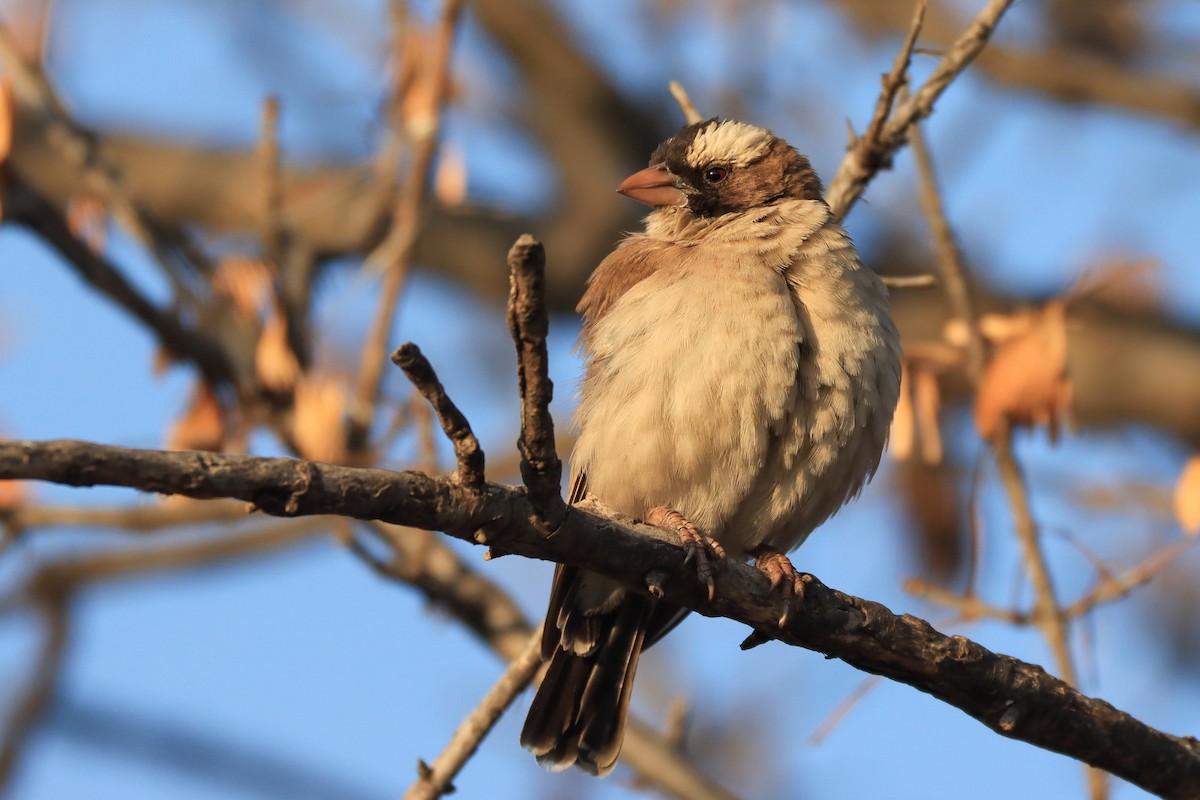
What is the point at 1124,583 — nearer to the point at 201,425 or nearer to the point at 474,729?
the point at 474,729

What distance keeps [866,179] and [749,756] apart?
4.51m

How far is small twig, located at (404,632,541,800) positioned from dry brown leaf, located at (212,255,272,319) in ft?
7.98

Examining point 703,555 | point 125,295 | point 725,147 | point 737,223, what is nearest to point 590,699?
point 703,555

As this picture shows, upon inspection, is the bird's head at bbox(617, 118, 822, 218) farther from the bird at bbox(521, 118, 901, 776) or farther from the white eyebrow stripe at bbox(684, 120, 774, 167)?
the bird at bbox(521, 118, 901, 776)

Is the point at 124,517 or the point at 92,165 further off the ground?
the point at 92,165

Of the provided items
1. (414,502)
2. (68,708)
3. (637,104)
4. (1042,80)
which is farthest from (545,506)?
(637,104)

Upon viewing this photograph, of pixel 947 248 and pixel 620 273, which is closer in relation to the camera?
pixel 947 248

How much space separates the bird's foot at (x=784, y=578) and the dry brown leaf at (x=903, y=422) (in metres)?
0.80

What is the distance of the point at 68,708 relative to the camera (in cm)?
777

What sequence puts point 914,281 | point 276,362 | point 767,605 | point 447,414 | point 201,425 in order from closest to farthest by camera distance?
point 447,414, point 767,605, point 914,281, point 201,425, point 276,362

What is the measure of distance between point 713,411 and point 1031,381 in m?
1.22

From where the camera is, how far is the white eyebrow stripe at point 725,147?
569 centimetres

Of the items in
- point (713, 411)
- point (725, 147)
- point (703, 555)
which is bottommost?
point (703, 555)

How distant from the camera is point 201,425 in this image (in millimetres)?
6027
